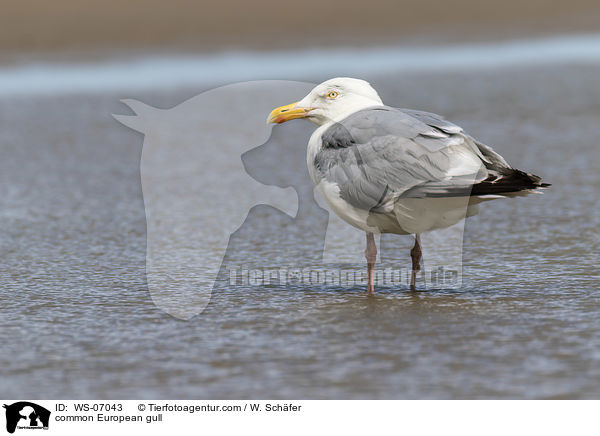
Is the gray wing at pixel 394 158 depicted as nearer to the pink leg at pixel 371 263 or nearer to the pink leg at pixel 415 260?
the pink leg at pixel 371 263

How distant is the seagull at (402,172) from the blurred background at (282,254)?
46cm

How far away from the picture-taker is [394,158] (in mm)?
5539

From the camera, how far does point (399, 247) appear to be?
22.9 ft

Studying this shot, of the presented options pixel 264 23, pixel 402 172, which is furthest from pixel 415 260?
pixel 264 23

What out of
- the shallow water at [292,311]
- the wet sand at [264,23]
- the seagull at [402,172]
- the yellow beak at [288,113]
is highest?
the wet sand at [264,23]

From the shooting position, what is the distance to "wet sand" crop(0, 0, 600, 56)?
1828cm

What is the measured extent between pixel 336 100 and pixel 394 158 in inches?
27.0

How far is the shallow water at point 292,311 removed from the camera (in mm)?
4191

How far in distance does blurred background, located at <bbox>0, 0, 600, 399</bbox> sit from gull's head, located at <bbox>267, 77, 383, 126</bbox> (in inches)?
40.7

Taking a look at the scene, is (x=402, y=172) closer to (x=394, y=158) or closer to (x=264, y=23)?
(x=394, y=158)

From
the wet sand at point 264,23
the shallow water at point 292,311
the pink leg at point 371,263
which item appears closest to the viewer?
the shallow water at point 292,311

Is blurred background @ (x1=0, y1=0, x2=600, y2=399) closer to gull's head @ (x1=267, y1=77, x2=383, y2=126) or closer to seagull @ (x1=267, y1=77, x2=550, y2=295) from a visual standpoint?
seagull @ (x1=267, y1=77, x2=550, y2=295)

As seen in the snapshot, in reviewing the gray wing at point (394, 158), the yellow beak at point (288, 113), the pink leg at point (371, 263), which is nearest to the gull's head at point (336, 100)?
the yellow beak at point (288, 113)

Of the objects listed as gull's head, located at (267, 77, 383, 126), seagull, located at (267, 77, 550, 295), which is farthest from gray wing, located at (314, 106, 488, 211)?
gull's head, located at (267, 77, 383, 126)
